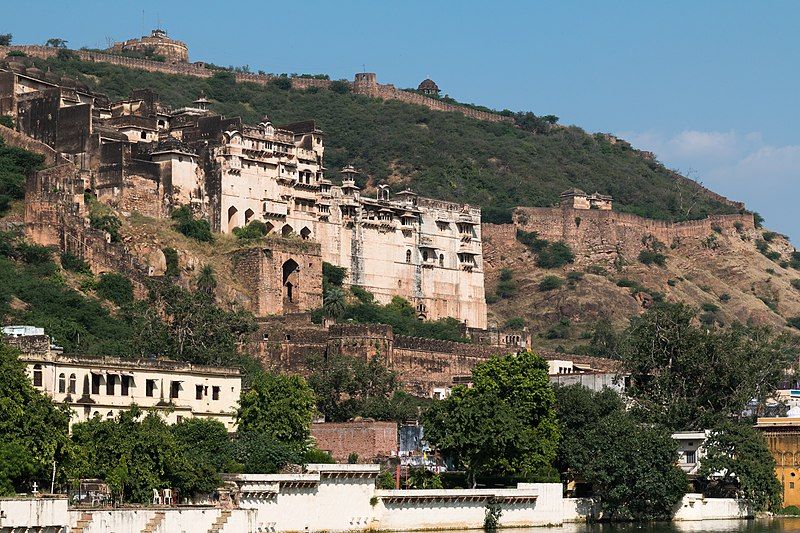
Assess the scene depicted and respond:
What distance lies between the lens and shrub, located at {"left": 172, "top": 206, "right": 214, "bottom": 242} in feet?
318

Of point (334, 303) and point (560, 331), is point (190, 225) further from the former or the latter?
point (560, 331)

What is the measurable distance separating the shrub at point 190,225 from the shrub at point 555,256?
39.3 metres

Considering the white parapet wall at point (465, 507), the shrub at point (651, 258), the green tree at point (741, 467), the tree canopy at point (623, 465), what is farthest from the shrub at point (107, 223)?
the shrub at point (651, 258)

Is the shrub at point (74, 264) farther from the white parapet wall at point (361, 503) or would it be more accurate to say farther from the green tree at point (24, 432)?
the green tree at point (24, 432)

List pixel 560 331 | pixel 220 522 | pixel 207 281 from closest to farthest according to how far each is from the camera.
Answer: pixel 220 522 → pixel 207 281 → pixel 560 331

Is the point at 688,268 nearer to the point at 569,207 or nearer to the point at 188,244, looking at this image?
the point at 569,207

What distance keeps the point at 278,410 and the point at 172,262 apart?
24.7m

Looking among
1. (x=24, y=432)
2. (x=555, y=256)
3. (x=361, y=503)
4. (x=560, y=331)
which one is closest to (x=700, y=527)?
(x=361, y=503)

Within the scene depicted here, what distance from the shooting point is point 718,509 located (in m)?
76.0

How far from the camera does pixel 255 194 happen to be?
101188mm

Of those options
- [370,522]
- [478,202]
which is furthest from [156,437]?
[478,202]

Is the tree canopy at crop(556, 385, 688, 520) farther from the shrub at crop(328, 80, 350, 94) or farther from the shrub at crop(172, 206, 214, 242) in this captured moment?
the shrub at crop(328, 80, 350, 94)

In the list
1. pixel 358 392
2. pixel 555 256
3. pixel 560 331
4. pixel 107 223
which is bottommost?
pixel 358 392

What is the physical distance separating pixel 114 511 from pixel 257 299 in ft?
131
